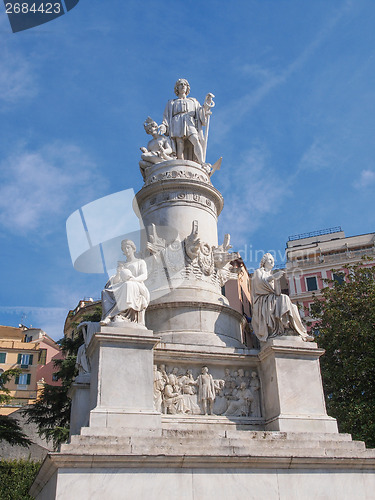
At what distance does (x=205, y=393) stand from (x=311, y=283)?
39.1 m

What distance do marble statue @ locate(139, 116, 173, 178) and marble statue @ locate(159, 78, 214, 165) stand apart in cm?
20

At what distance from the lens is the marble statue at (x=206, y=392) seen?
10680mm

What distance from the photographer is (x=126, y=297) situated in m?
10.6

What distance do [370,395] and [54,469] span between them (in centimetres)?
1508

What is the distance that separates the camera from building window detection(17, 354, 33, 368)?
174ft

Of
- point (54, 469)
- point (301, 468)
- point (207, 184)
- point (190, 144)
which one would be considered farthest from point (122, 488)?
point (190, 144)

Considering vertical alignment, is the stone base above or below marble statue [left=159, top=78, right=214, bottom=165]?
below

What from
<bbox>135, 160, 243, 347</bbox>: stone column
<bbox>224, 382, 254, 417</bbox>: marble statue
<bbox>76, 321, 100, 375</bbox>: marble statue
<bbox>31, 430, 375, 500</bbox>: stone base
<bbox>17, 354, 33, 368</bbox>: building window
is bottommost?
<bbox>31, 430, 375, 500</bbox>: stone base

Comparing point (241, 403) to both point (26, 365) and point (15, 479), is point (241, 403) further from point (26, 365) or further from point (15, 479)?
point (26, 365)

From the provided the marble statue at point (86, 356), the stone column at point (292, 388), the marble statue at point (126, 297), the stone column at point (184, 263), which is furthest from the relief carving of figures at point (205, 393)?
the marble statue at point (86, 356)

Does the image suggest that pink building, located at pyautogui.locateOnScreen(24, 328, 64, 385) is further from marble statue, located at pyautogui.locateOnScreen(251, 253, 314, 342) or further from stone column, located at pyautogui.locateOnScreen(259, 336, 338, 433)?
stone column, located at pyautogui.locateOnScreen(259, 336, 338, 433)

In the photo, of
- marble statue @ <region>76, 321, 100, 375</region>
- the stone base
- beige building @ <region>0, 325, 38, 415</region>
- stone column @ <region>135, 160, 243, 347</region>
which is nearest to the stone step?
the stone base

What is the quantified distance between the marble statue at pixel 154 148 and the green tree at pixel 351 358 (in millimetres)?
10625

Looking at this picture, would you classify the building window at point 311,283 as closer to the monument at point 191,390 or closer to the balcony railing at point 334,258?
the balcony railing at point 334,258
